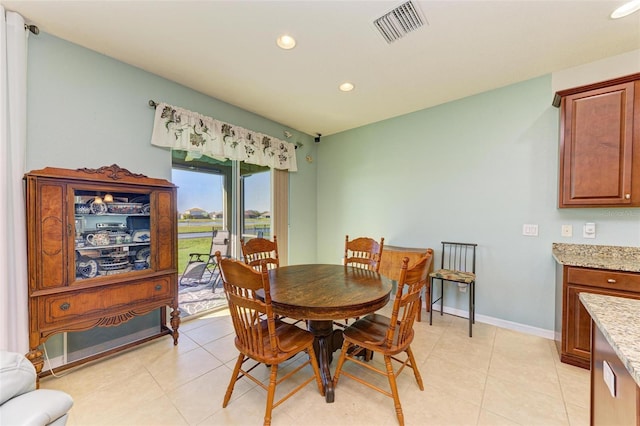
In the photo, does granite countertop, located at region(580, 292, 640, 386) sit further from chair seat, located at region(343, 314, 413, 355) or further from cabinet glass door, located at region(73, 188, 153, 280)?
cabinet glass door, located at region(73, 188, 153, 280)

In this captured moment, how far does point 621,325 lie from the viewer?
869mm

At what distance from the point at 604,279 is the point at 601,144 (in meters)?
1.14

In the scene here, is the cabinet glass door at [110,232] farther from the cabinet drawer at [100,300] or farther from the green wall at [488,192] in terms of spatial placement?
the green wall at [488,192]

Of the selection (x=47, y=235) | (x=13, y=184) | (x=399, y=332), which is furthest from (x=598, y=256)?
(x=13, y=184)

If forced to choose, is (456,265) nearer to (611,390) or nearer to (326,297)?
(326,297)

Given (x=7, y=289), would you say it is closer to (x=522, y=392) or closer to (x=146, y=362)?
(x=146, y=362)

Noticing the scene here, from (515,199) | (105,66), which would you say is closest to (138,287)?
(105,66)

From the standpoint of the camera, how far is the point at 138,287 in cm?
224

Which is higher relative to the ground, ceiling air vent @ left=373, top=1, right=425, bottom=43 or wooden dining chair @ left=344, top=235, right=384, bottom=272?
ceiling air vent @ left=373, top=1, right=425, bottom=43

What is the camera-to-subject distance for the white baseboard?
2.61m

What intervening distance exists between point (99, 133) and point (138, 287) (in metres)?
1.44

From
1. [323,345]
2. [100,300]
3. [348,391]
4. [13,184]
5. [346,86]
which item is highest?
[346,86]

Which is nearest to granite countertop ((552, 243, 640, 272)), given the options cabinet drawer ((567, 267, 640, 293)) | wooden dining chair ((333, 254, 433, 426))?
cabinet drawer ((567, 267, 640, 293))

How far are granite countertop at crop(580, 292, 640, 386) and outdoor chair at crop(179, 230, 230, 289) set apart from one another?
11.8 ft
